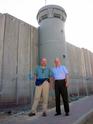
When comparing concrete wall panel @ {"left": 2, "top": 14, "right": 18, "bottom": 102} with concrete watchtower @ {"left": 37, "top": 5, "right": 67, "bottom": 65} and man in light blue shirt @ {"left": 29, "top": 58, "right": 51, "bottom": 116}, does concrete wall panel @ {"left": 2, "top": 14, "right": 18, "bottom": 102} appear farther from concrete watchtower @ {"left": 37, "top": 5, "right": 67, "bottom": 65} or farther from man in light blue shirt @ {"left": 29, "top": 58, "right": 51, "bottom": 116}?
man in light blue shirt @ {"left": 29, "top": 58, "right": 51, "bottom": 116}

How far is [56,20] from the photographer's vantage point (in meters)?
7.00

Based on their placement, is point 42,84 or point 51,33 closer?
point 42,84

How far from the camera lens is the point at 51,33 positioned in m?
6.81

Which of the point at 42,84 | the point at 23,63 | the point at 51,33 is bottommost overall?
the point at 42,84

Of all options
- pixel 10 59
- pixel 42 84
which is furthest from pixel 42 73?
pixel 10 59

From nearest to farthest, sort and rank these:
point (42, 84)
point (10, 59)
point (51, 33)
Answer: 1. point (42, 84)
2. point (10, 59)
3. point (51, 33)

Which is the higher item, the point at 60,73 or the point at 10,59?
the point at 10,59

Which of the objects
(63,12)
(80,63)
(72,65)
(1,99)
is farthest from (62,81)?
(80,63)

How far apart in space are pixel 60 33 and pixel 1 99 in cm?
377

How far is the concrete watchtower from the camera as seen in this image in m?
6.68

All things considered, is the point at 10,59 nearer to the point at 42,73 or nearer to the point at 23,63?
the point at 23,63

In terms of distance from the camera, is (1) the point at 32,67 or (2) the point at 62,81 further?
(1) the point at 32,67

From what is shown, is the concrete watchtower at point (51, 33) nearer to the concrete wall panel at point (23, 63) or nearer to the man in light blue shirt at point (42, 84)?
the concrete wall panel at point (23, 63)

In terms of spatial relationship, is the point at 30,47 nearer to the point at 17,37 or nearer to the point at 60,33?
the point at 17,37
